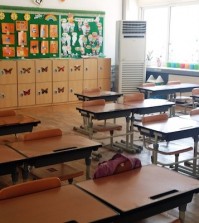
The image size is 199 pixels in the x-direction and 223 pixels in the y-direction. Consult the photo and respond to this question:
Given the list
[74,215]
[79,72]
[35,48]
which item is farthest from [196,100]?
[74,215]

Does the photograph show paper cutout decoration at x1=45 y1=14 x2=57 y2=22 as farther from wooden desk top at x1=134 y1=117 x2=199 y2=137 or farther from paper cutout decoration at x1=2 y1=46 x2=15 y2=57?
wooden desk top at x1=134 y1=117 x2=199 y2=137

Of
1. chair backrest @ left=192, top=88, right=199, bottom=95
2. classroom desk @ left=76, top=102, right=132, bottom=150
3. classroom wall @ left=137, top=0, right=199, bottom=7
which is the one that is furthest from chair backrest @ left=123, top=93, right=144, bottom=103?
classroom wall @ left=137, top=0, right=199, bottom=7

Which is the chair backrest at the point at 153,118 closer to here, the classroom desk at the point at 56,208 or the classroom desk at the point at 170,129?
the classroom desk at the point at 170,129

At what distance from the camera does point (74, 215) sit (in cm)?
189

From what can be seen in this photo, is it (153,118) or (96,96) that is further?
(96,96)

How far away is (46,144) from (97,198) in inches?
49.5

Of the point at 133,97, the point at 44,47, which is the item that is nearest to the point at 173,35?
the point at 44,47

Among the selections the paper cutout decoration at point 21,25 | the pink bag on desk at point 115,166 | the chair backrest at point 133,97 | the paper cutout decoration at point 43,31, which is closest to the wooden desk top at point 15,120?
the pink bag on desk at point 115,166

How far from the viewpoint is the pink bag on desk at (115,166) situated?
2453mm

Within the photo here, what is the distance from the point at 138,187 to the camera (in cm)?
228

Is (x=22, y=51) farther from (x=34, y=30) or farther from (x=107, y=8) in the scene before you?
(x=107, y=8)

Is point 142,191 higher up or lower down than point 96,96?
lower down

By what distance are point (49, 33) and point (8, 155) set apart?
631 cm

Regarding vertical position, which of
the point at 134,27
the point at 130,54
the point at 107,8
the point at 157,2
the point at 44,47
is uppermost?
the point at 157,2
